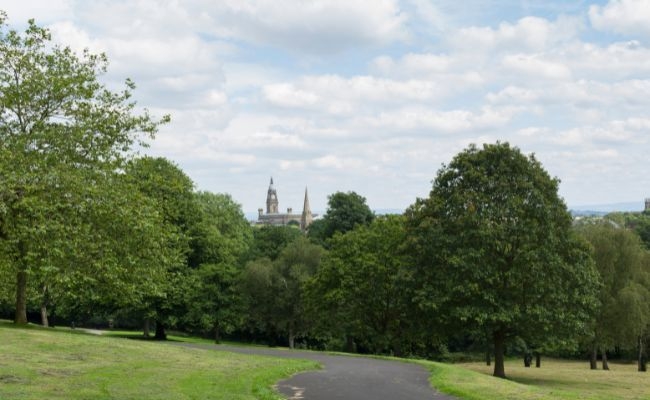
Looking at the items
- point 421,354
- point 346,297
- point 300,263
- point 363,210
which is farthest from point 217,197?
point 346,297

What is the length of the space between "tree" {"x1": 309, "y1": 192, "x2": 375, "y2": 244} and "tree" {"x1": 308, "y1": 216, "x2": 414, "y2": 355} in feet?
93.9

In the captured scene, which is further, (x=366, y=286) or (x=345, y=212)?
(x=345, y=212)

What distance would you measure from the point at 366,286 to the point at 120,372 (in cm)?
→ 3203

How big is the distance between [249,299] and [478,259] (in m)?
30.4

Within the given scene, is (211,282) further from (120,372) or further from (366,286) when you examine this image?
(120,372)

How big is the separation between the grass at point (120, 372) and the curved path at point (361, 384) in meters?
0.92

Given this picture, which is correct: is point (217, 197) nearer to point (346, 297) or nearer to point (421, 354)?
point (421, 354)

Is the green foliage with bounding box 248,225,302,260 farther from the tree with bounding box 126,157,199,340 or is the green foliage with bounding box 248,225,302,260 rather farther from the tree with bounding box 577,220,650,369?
the tree with bounding box 577,220,650,369

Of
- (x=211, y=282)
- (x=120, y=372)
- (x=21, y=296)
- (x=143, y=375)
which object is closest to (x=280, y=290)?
(x=211, y=282)

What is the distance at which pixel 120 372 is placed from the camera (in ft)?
73.5

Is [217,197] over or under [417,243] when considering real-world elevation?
over

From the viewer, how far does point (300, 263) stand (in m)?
67.1

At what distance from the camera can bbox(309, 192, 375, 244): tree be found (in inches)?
3381

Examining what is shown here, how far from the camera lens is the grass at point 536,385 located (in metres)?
21.7
